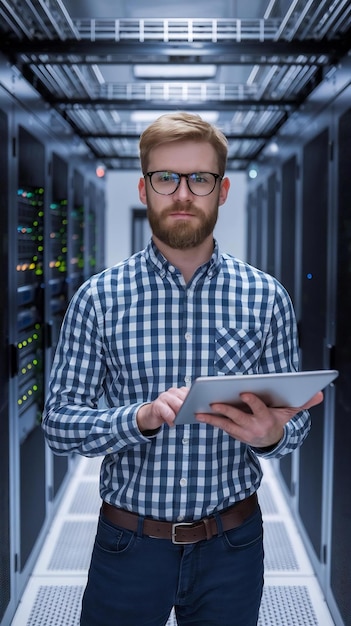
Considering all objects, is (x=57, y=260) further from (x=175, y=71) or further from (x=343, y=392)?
(x=343, y=392)

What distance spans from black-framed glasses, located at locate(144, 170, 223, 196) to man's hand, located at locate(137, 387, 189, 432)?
1.44 feet

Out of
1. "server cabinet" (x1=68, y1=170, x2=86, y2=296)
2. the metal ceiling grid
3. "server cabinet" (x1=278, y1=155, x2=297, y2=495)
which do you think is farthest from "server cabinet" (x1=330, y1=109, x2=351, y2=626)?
"server cabinet" (x1=68, y1=170, x2=86, y2=296)

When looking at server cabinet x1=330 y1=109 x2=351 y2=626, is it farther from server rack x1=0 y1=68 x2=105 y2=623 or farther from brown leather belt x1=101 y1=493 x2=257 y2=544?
server rack x1=0 y1=68 x2=105 y2=623

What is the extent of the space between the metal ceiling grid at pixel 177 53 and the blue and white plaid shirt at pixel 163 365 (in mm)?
1254

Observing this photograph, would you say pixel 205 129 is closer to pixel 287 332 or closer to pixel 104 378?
pixel 287 332

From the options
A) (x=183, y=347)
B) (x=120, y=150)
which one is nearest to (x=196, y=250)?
(x=183, y=347)

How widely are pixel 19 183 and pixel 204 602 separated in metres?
1.86

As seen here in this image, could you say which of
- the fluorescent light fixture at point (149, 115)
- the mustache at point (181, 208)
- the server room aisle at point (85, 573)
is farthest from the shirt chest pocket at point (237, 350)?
the fluorescent light fixture at point (149, 115)

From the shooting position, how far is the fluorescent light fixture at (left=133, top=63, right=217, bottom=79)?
3223 millimetres

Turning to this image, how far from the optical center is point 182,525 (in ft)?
4.76

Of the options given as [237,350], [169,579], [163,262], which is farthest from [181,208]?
[169,579]

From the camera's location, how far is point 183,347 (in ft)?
4.91

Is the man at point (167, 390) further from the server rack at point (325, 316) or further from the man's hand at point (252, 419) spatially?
the server rack at point (325, 316)

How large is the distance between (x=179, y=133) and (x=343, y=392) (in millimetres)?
1420
